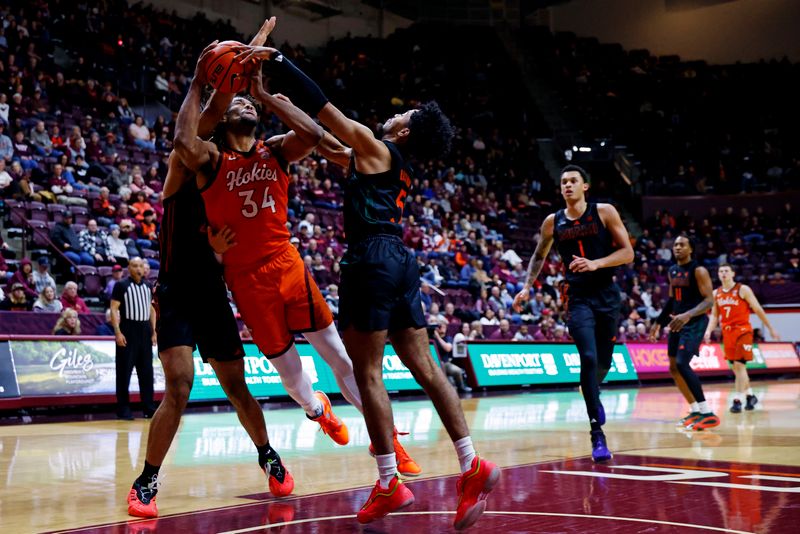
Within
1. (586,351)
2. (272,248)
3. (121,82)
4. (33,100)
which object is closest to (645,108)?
(121,82)

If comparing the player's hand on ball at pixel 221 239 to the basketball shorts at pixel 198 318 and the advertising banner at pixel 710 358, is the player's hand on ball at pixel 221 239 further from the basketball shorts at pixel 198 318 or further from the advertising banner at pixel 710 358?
the advertising banner at pixel 710 358

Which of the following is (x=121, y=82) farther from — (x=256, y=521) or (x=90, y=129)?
(x=256, y=521)

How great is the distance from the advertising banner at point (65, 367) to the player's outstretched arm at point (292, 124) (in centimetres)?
737

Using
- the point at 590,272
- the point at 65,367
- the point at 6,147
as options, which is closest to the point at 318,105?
the point at 590,272

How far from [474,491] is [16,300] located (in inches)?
402

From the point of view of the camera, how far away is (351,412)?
12008 millimetres

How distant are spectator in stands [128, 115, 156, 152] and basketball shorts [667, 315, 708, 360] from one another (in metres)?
12.9

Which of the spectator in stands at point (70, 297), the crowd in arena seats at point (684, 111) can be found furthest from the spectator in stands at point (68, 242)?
the crowd in arena seats at point (684, 111)

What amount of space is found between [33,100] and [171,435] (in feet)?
47.1

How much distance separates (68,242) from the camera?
1435cm

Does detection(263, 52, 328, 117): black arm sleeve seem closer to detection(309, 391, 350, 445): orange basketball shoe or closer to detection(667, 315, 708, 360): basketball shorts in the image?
detection(309, 391, 350, 445): orange basketball shoe

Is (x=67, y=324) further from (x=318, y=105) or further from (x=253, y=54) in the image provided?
(x=318, y=105)

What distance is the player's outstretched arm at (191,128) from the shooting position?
460cm

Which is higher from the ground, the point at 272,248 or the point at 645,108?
the point at 645,108
